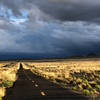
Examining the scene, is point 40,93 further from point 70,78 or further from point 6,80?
point 70,78

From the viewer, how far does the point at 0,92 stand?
15922mm

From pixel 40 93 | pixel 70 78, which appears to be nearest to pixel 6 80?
pixel 70 78

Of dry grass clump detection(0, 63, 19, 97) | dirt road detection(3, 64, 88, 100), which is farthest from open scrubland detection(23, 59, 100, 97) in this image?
dry grass clump detection(0, 63, 19, 97)

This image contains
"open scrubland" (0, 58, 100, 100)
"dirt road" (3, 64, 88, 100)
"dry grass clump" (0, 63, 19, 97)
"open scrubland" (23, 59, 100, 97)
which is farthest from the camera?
"open scrubland" (23, 59, 100, 97)

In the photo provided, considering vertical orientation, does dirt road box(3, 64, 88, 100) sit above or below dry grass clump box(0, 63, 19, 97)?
below

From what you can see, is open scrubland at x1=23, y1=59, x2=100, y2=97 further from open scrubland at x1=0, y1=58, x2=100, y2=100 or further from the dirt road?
the dirt road

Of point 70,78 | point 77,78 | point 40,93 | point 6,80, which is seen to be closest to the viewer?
point 40,93

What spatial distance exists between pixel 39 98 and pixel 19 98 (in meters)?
1.38

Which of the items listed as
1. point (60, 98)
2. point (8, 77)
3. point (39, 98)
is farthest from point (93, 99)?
point (8, 77)

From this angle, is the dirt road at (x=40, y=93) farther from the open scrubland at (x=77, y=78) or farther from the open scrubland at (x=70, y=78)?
the open scrubland at (x=77, y=78)

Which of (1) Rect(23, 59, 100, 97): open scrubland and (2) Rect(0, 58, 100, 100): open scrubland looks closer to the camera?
(2) Rect(0, 58, 100, 100): open scrubland

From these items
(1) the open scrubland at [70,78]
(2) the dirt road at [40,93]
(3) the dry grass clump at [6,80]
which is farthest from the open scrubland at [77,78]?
(3) the dry grass clump at [6,80]

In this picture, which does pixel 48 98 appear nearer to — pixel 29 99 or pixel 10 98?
pixel 29 99

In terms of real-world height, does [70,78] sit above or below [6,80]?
below
